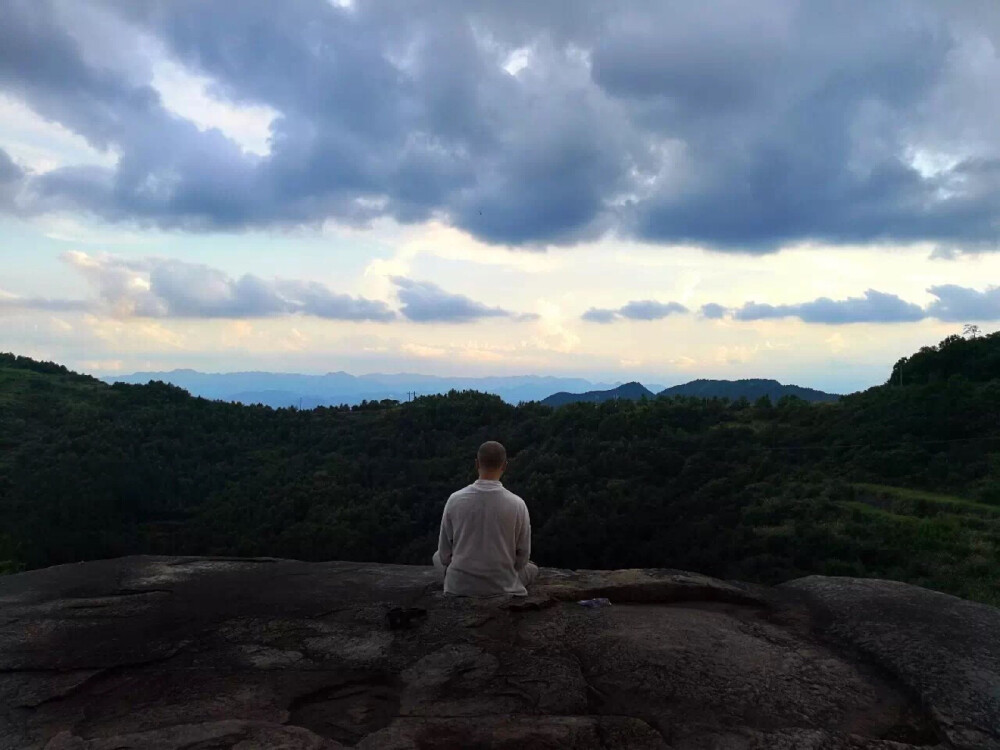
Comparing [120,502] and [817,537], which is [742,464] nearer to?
[817,537]

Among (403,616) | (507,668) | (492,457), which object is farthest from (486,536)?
(507,668)

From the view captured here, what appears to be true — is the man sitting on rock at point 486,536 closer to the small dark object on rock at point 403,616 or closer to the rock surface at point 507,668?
the rock surface at point 507,668

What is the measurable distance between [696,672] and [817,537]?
1136 cm

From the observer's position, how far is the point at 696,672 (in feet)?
14.8

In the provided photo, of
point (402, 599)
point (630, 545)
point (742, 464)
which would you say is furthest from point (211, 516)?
point (402, 599)

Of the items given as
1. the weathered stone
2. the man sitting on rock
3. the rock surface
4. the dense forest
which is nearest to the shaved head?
the man sitting on rock

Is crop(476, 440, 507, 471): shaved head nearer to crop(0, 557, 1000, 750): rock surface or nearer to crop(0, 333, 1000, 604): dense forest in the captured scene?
crop(0, 557, 1000, 750): rock surface

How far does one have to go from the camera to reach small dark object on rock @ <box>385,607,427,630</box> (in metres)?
5.35

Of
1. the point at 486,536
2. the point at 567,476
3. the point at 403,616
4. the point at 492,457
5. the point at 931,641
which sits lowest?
the point at 567,476

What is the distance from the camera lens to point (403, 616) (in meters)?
5.40

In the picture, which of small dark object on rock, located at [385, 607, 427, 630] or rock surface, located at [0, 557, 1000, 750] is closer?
rock surface, located at [0, 557, 1000, 750]

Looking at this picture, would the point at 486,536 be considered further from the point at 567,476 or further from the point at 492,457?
the point at 567,476

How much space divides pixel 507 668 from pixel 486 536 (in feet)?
4.09

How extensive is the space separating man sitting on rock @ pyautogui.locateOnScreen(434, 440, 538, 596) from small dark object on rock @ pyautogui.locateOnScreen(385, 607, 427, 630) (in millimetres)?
491
